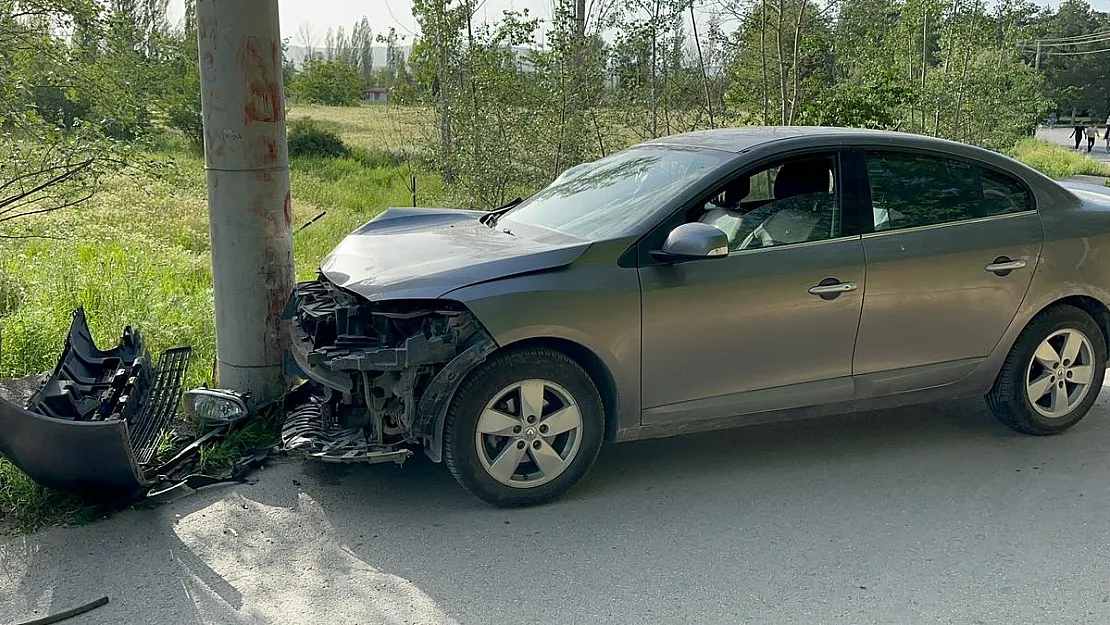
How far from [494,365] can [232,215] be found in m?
2.04

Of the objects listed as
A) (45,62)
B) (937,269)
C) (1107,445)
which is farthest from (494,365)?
(45,62)

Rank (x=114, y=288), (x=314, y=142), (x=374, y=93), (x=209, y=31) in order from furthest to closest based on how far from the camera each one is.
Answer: (x=374, y=93), (x=314, y=142), (x=114, y=288), (x=209, y=31)

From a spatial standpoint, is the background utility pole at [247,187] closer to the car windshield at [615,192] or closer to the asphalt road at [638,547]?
the asphalt road at [638,547]

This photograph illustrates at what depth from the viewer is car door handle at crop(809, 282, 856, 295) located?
4785 mm

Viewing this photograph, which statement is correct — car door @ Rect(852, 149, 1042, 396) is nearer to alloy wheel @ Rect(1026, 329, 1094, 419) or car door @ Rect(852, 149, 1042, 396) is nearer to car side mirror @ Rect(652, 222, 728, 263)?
alloy wheel @ Rect(1026, 329, 1094, 419)

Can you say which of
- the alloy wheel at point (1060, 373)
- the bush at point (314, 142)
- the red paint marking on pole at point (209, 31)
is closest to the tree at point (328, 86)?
the bush at point (314, 142)

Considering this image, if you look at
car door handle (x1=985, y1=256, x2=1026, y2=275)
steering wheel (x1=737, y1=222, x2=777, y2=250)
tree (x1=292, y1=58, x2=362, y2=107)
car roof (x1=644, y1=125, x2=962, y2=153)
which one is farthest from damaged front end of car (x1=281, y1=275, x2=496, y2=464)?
Answer: tree (x1=292, y1=58, x2=362, y2=107)

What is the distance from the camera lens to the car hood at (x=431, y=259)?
4344 mm

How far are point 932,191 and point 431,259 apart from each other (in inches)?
106

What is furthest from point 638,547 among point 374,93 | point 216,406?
point 374,93

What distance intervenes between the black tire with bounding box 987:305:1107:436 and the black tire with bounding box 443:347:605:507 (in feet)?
7.99

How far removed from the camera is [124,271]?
862cm

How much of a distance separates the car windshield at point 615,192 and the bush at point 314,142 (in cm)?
2034

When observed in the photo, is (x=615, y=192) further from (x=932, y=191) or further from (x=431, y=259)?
(x=932, y=191)
